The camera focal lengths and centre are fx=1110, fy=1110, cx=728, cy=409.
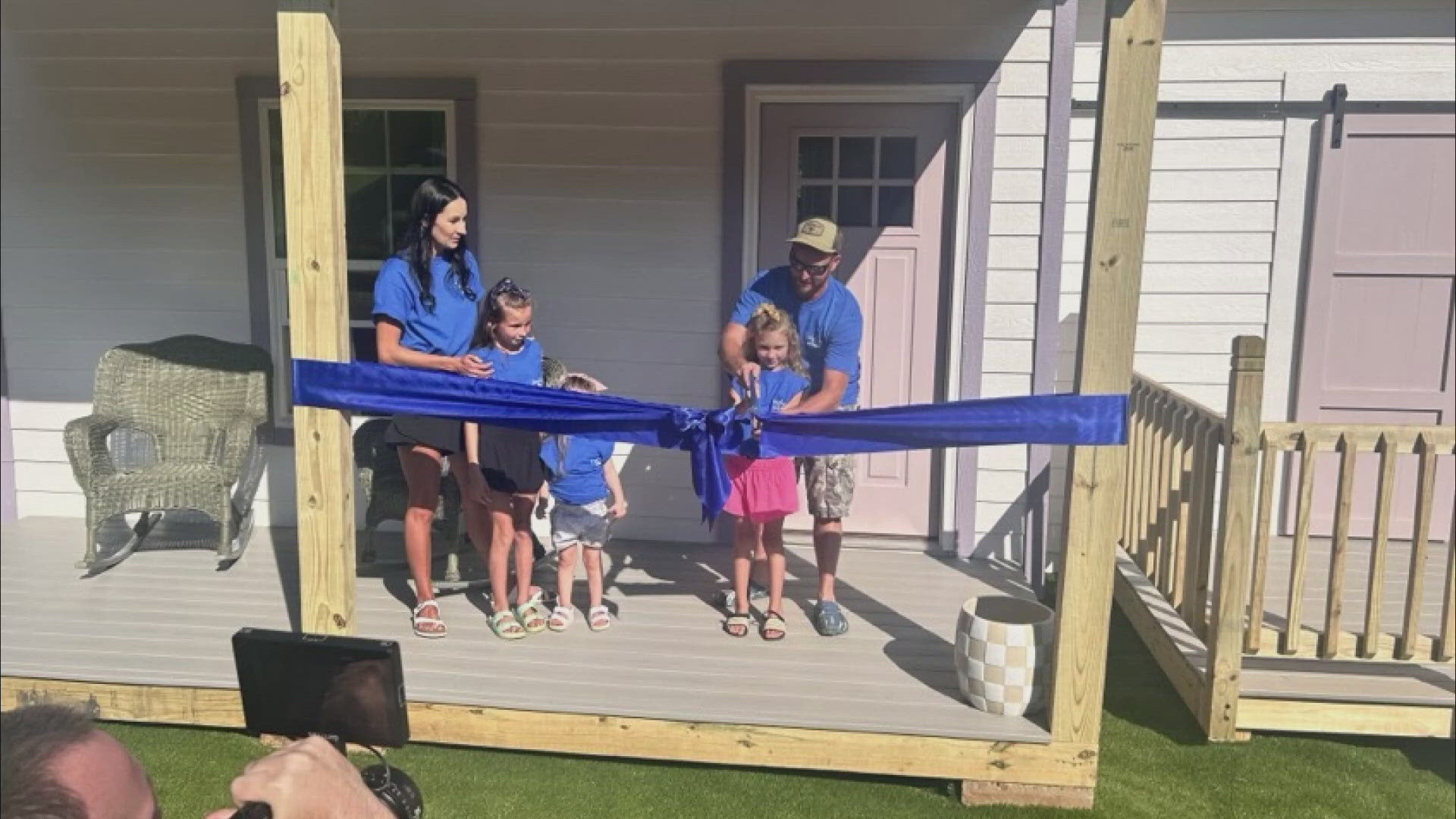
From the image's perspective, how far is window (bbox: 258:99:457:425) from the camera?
505 cm

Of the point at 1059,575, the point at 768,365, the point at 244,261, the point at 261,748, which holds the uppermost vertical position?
the point at 244,261

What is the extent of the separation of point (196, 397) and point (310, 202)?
7.33ft

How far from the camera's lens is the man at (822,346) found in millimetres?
3885

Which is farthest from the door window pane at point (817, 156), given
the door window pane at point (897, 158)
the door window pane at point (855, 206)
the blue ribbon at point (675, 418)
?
the blue ribbon at point (675, 418)

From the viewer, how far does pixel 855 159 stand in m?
4.90

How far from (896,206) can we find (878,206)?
0.08m

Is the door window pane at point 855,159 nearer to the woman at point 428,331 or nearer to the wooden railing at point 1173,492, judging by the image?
the wooden railing at point 1173,492

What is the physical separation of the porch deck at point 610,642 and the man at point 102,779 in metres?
2.35

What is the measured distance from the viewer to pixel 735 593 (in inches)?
159

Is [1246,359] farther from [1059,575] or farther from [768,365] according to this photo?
[768,365]

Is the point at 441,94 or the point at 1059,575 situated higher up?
the point at 441,94

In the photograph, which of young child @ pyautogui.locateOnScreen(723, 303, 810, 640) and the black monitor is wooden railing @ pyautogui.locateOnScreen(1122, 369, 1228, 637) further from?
the black monitor

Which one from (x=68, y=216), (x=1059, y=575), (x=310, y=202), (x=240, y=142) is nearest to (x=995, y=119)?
(x=1059, y=575)

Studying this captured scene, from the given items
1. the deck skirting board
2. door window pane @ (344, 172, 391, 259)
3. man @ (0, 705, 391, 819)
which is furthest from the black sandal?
man @ (0, 705, 391, 819)
